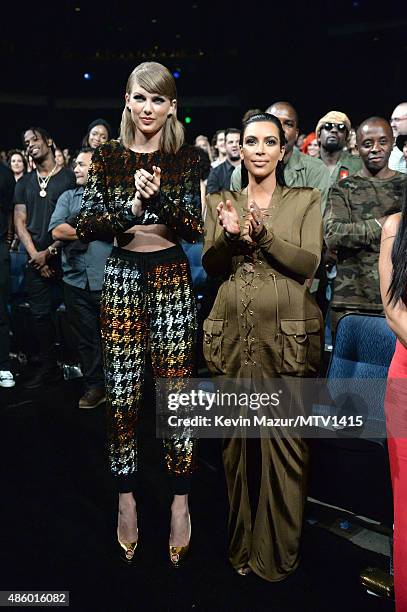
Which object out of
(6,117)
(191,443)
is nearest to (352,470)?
(191,443)

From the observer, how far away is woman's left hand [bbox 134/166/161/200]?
2.00 meters

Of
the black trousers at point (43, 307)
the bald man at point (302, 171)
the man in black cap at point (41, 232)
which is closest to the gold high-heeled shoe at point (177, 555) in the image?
the bald man at point (302, 171)

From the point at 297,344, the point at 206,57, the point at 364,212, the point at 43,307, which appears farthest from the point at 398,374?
the point at 206,57

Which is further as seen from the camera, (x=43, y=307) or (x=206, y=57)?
(x=206, y=57)

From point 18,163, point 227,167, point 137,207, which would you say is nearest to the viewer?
point 137,207

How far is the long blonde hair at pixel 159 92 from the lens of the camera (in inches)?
84.4

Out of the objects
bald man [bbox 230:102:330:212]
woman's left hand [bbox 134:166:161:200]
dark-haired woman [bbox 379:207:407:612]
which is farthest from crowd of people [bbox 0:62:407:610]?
bald man [bbox 230:102:330:212]

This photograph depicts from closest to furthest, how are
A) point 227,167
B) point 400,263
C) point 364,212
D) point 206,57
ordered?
point 400,263 < point 364,212 < point 227,167 < point 206,57

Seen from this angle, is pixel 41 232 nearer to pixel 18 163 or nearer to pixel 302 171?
pixel 302 171

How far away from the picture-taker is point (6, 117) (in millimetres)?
15727

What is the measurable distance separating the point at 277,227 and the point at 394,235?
64 centimetres

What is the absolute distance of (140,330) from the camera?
231cm

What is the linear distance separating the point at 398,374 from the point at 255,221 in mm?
663

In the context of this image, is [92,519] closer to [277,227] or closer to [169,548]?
[169,548]
